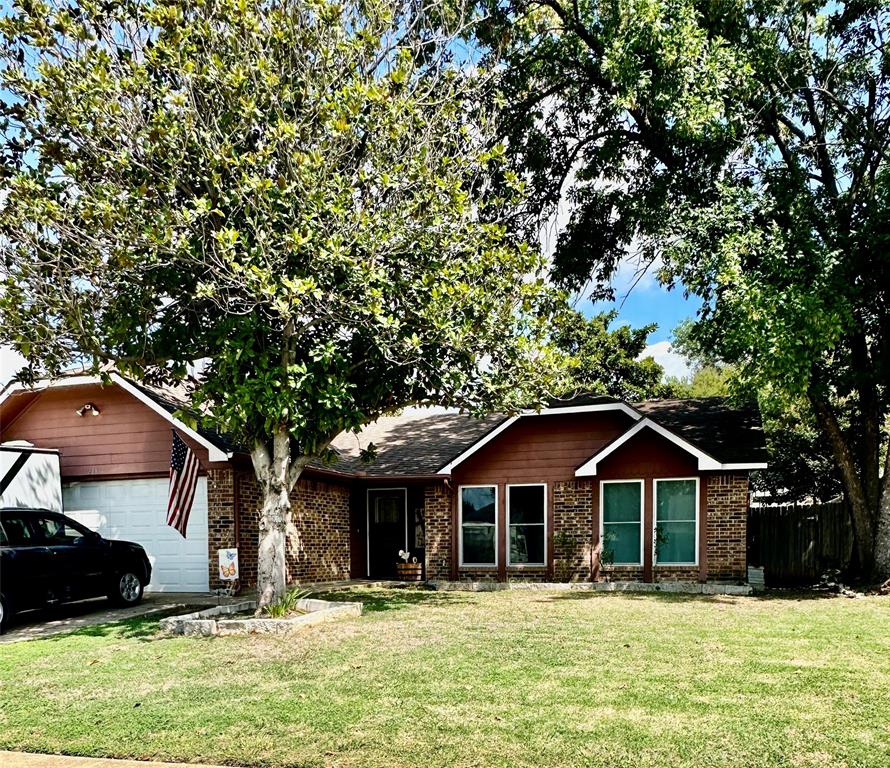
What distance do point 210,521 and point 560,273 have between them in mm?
9401

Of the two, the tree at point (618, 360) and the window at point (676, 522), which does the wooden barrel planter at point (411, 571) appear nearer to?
the window at point (676, 522)

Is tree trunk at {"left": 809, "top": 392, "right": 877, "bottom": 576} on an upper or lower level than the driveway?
upper

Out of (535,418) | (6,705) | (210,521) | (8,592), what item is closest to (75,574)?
(8,592)

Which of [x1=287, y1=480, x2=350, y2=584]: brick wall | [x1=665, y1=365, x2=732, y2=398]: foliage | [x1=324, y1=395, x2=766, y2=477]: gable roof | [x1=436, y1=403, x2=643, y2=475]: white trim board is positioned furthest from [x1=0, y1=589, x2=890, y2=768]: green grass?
[x1=665, y1=365, x2=732, y2=398]: foliage

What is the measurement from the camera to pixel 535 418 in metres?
17.5

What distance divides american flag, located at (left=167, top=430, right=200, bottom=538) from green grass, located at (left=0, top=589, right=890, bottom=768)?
3.03 m

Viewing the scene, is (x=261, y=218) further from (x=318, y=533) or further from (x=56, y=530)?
(x=318, y=533)

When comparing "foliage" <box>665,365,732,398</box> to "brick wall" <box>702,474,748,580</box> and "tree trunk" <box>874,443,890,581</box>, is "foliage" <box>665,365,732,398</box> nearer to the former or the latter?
"brick wall" <box>702,474,748,580</box>

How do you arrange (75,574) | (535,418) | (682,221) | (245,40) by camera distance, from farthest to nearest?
(535,418) < (682,221) < (75,574) < (245,40)

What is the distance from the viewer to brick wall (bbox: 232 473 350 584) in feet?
51.4

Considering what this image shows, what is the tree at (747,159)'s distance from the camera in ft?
42.0

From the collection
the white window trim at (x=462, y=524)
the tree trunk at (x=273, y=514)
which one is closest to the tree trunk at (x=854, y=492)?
the white window trim at (x=462, y=524)

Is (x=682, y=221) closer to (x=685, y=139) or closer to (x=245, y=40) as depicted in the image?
(x=685, y=139)

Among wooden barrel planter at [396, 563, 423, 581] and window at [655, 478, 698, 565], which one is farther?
wooden barrel planter at [396, 563, 423, 581]
